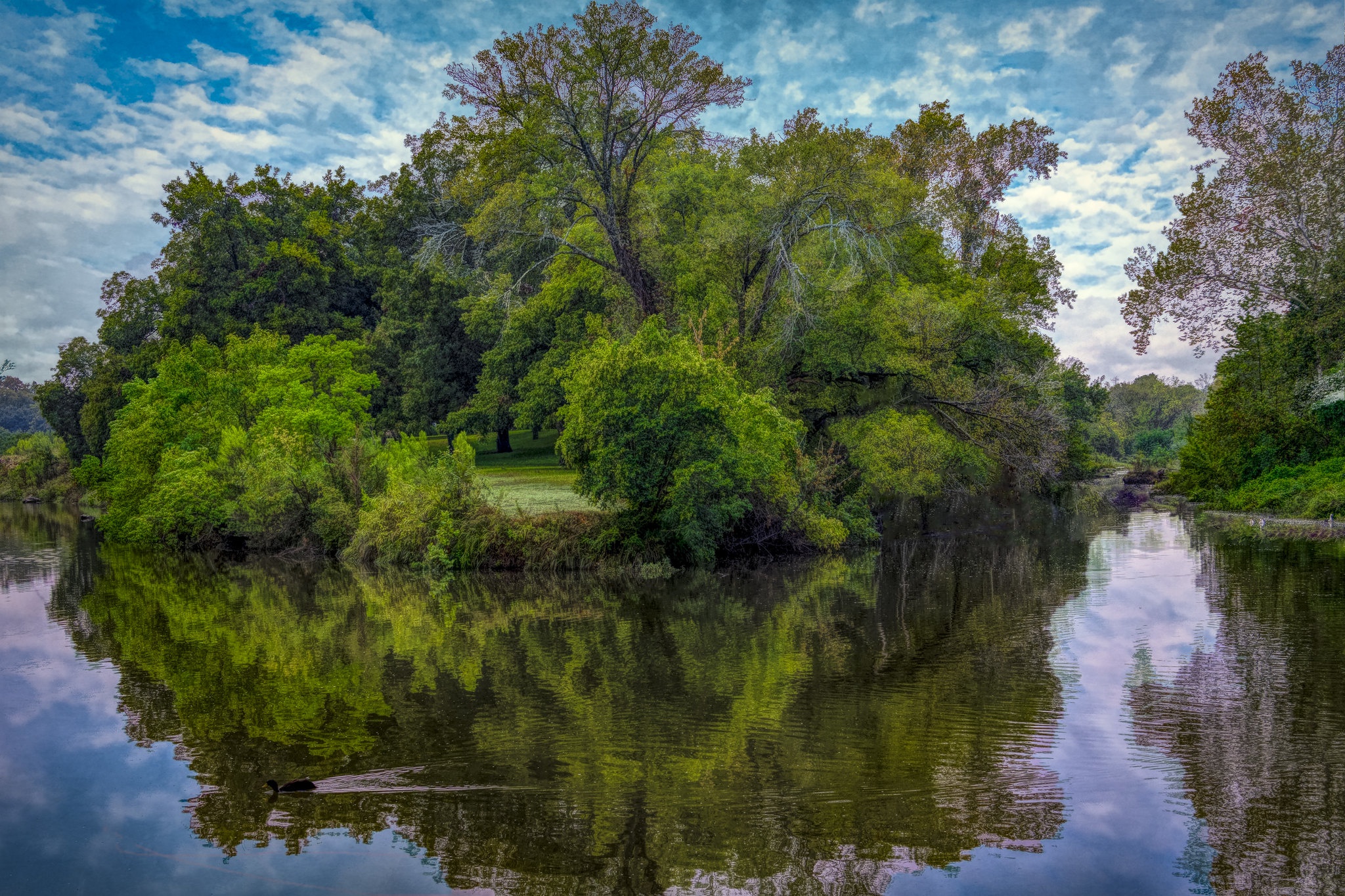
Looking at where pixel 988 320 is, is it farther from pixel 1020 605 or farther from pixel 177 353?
pixel 177 353

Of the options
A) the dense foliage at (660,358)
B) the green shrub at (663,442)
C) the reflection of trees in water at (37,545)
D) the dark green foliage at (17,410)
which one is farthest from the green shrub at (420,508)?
the dark green foliage at (17,410)

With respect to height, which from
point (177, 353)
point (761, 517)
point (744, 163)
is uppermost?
point (744, 163)

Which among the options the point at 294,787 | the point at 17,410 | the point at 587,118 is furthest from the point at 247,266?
the point at 17,410

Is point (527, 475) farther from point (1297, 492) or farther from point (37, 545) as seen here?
point (1297, 492)

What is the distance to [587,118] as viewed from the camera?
26797 mm

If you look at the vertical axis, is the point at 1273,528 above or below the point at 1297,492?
below

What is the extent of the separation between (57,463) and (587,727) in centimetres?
7789

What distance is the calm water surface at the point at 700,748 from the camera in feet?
20.2

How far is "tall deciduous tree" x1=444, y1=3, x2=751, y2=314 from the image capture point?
2562cm

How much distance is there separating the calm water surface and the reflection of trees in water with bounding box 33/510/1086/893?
41mm

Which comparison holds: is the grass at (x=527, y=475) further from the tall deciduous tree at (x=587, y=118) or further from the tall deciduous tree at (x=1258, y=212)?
the tall deciduous tree at (x=1258, y=212)

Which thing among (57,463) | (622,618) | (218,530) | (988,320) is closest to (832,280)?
(988,320)

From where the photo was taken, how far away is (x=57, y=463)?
231 ft

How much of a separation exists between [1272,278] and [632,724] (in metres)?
31.8
